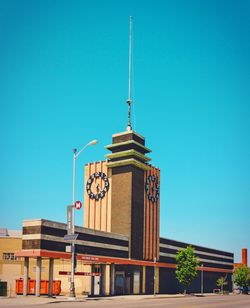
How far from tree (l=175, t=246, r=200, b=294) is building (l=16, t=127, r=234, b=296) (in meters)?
1.87

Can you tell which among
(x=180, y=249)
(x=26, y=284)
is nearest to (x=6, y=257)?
(x=26, y=284)

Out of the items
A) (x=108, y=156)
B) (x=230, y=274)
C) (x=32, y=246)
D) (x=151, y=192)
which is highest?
(x=108, y=156)

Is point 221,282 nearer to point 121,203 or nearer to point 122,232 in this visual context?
point 122,232

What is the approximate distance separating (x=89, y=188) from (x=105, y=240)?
1531 centimetres

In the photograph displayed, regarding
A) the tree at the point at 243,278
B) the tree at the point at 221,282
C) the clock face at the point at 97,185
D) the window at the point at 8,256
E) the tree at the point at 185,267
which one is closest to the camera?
the clock face at the point at 97,185

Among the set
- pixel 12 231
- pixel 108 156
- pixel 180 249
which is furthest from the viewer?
pixel 12 231

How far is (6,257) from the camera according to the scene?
70812 mm

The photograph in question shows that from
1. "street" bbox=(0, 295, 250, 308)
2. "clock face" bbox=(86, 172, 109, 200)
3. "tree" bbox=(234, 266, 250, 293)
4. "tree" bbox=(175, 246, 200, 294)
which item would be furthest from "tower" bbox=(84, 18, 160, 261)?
"tree" bbox=(234, 266, 250, 293)

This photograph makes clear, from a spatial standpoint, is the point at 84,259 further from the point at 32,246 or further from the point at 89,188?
the point at 89,188

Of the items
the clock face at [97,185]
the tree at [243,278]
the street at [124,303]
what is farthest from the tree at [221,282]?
the street at [124,303]

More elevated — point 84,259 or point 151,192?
point 151,192

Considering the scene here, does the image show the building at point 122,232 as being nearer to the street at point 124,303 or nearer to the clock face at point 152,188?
the clock face at point 152,188

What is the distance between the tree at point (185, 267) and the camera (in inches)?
2847

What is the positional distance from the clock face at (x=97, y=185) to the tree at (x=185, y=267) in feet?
53.9
